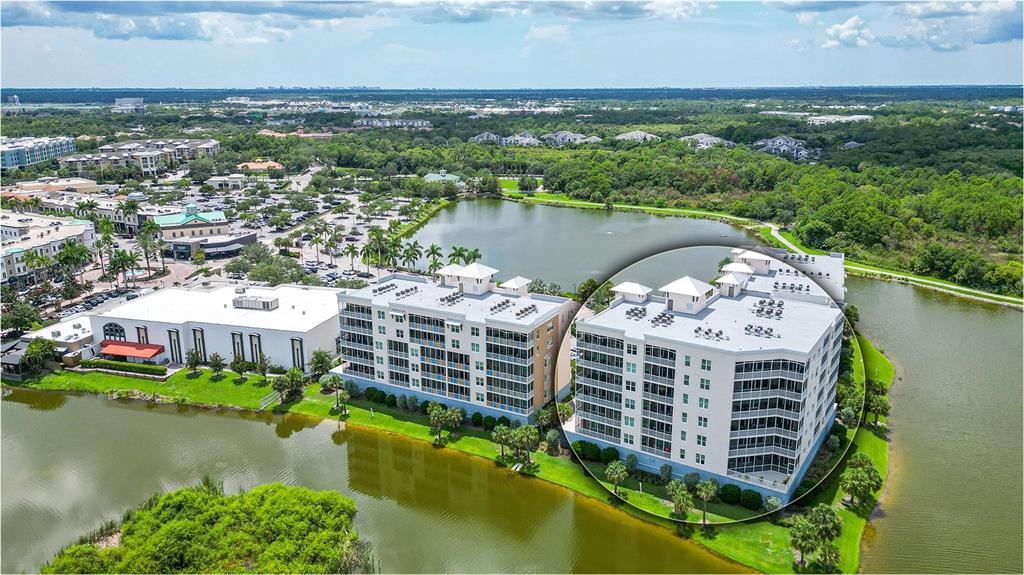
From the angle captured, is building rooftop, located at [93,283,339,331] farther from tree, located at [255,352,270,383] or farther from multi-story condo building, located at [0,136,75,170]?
multi-story condo building, located at [0,136,75,170]

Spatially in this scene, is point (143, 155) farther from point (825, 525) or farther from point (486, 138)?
point (825, 525)

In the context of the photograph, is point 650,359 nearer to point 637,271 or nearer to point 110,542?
point 637,271

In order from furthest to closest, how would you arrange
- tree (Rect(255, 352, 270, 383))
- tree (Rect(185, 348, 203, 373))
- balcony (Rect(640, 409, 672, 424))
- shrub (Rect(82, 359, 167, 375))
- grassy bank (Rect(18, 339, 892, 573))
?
1. tree (Rect(185, 348, 203, 373))
2. shrub (Rect(82, 359, 167, 375))
3. tree (Rect(255, 352, 270, 383))
4. balcony (Rect(640, 409, 672, 424))
5. grassy bank (Rect(18, 339, 892, 573))

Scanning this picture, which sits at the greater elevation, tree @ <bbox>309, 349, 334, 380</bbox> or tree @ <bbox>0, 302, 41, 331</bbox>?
tree @ <bbox>0, 302, 41, 331</bbox>

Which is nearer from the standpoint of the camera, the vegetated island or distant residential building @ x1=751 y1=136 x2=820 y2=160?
the vegetated island

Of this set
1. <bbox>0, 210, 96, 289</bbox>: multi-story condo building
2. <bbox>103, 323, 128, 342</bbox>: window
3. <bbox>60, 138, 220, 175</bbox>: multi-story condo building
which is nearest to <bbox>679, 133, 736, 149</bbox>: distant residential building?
<bbox>60, 138, 220, 175</bbox>: multi-story condo building

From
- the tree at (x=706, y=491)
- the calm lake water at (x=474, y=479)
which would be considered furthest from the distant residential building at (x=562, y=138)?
the tree at (x=706, y=491)

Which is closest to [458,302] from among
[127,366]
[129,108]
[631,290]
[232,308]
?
[631,290]

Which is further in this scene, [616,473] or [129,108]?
[129,108]
